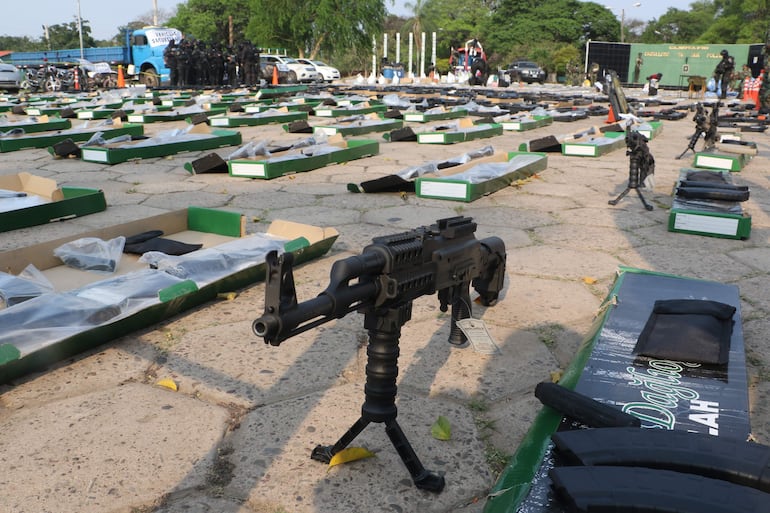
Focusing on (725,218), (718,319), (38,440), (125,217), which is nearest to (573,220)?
Answer: (725,218)

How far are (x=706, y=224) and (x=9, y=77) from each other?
21.2 m

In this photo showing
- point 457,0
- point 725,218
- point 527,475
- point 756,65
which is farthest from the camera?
point 457,0

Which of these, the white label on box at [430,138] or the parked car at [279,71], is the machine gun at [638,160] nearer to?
the white label on box at [430,138]

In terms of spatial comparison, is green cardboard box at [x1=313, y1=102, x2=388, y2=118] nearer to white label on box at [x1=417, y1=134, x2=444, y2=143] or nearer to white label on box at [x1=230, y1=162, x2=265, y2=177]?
white label on box at [x1=417, y1=134, x2=444, y2=143]

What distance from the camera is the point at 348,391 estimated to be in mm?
1942

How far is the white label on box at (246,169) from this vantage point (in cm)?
534

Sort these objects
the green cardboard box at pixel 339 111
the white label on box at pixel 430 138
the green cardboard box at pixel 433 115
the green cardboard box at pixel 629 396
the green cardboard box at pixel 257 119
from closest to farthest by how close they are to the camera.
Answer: the green cardboard box at pixel 629 396 → the white label on box at pixel 430 138 → the green cardboard box at pixel 257 119 → the green cardboard box at pixel 433 115 → the green cardboard box at pixel 339 111

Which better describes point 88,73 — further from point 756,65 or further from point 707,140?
point 756,65

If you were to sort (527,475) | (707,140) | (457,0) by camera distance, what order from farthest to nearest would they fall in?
(457,0), (707,140), (527,475)

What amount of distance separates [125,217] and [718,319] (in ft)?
11.4

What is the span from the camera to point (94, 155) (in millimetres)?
6359

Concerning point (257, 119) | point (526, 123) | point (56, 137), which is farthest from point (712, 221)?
point (257, 119)

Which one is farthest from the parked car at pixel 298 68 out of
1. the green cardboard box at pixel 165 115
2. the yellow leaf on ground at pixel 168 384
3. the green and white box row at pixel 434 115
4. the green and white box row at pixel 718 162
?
the yellow leaf on ground at pixel 168 384

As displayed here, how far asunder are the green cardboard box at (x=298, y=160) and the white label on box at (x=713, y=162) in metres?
3.19
